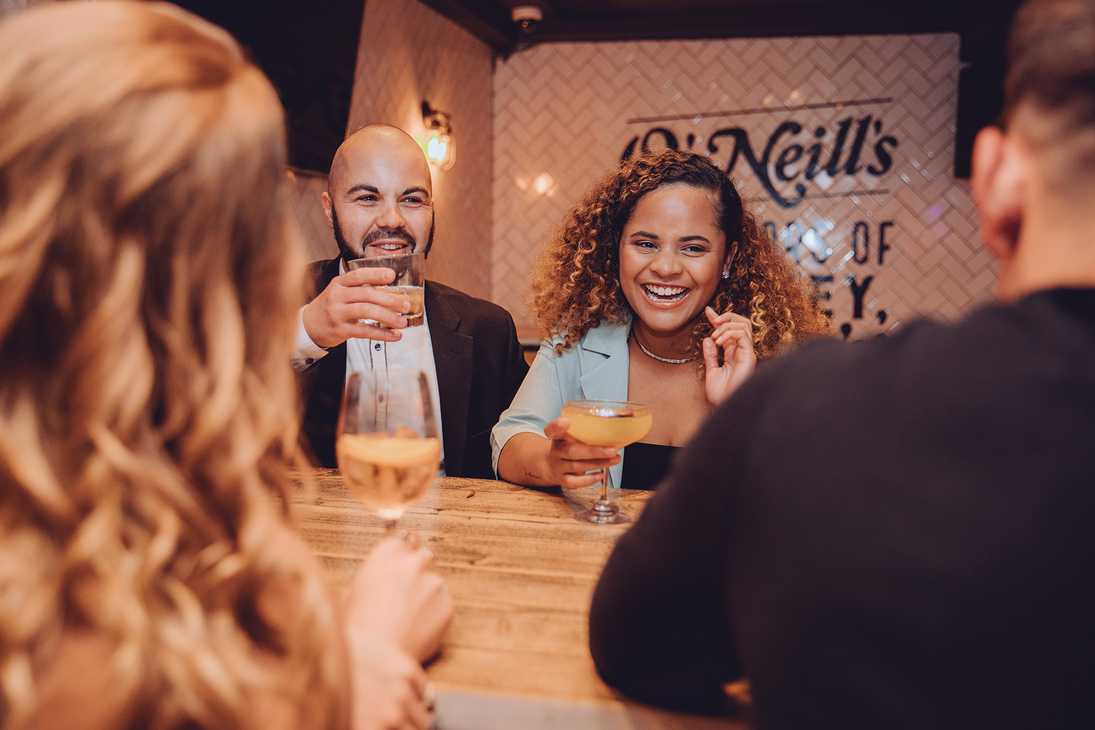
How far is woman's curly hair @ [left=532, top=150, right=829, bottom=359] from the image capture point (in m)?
2.11

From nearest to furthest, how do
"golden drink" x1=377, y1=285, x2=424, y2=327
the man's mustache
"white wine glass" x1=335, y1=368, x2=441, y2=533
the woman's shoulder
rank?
"white wine glass" x1=335, y1=368, x2=441, y2=533, "golden drink" x1=377, y1=285, x2=424, y2=327, the woman's shoulder, the man's mustache

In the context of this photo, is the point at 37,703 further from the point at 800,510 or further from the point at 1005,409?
the point at 1005,409

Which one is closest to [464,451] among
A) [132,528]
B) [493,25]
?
[132,528]

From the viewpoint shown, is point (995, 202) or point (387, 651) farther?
point (387, 651)

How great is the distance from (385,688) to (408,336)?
5.73 feet

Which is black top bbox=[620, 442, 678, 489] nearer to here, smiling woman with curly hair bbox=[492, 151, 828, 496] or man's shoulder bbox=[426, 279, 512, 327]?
smiling woman with curly hair bbox=[492, 151, 828, 496]

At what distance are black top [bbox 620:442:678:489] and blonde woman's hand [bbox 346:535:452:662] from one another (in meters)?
1.13

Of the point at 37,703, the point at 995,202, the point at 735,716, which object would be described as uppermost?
the point at 995,202

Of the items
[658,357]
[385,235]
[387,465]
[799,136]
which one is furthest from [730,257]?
[799,136]

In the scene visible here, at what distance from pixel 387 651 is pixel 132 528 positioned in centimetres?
31

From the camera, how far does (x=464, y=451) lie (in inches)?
93.7

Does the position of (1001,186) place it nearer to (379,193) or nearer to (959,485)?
(959,485)

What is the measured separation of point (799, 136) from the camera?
473cm

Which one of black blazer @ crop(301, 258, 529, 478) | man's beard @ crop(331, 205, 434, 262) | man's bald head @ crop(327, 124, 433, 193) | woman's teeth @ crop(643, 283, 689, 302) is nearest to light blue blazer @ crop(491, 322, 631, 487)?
woman's teeth @ crop(643, 283, 689, 302)
